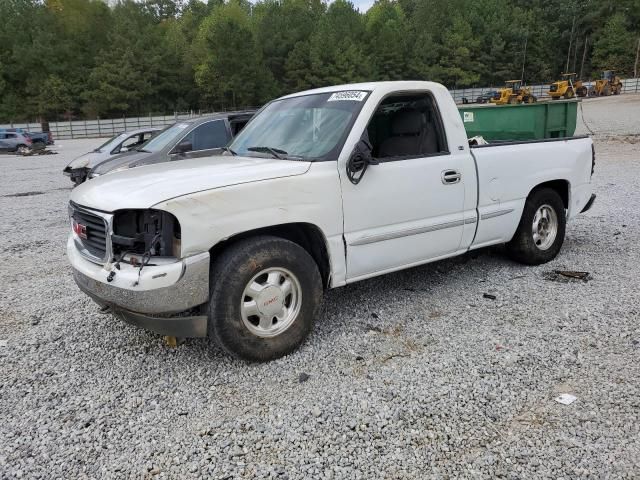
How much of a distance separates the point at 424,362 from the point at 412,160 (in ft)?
5.19

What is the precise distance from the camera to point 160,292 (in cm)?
315

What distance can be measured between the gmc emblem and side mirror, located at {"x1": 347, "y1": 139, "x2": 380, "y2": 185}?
188cm

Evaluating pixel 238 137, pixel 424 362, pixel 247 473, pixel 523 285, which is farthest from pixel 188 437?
pixel 523 285

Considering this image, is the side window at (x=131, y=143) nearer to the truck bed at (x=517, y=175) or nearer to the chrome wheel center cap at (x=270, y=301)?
the truck bed at (x=517, y=175)

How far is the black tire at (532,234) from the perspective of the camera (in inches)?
207

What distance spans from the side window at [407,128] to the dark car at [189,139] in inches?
192

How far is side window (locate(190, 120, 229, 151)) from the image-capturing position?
9234 mm

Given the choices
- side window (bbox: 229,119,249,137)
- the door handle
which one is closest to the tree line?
side window (bbox: 229,119,249,137)

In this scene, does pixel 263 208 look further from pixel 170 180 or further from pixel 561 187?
pixel 561 187

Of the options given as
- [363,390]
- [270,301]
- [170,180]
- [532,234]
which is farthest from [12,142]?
[363,390]

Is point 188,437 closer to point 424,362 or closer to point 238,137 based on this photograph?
point 424,362

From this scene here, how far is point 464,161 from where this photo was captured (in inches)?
→ 176

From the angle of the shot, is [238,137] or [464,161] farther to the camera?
[238,137]

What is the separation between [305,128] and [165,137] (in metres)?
6.28
